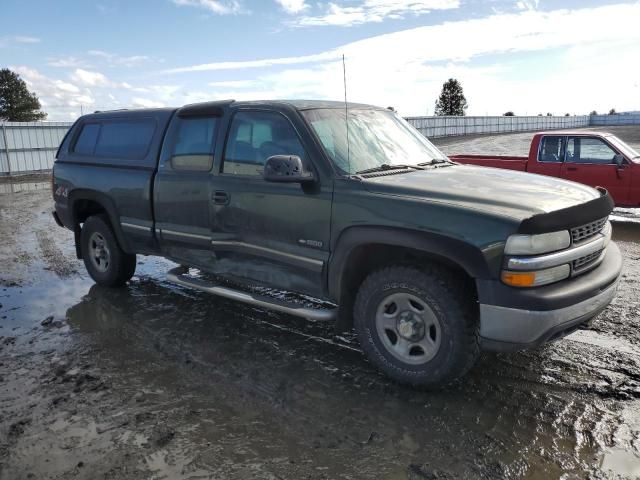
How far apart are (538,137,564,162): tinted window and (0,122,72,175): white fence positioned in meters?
18.5

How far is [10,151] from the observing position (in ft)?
66.4

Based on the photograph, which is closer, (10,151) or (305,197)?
(305,197)

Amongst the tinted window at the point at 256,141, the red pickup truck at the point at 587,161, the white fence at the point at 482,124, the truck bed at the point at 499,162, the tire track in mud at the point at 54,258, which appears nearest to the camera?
the tinted window at the point at 256,141

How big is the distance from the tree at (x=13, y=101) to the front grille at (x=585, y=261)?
A: 243ft

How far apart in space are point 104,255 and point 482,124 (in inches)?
1938

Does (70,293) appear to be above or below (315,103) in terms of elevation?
below

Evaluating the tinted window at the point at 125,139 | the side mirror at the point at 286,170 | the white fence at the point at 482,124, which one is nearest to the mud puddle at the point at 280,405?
the side mirror at the point at 286,170

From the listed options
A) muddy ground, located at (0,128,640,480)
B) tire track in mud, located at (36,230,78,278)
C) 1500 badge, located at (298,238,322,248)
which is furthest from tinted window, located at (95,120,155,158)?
1500 badge, located at (298,238,322,248)

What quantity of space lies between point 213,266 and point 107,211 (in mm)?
1716

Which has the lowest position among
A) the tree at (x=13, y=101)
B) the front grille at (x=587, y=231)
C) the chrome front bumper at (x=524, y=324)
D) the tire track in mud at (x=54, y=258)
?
the tire track in mud at (x=54, y=258)

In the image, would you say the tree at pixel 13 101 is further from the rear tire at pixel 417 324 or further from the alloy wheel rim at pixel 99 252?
the rear tire at pixel 417 324

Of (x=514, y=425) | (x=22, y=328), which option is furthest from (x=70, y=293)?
(x=514, y=425)

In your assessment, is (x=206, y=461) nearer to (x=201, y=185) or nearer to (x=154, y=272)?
(x=201, y=185)

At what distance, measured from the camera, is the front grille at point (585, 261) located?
334 centimetres
